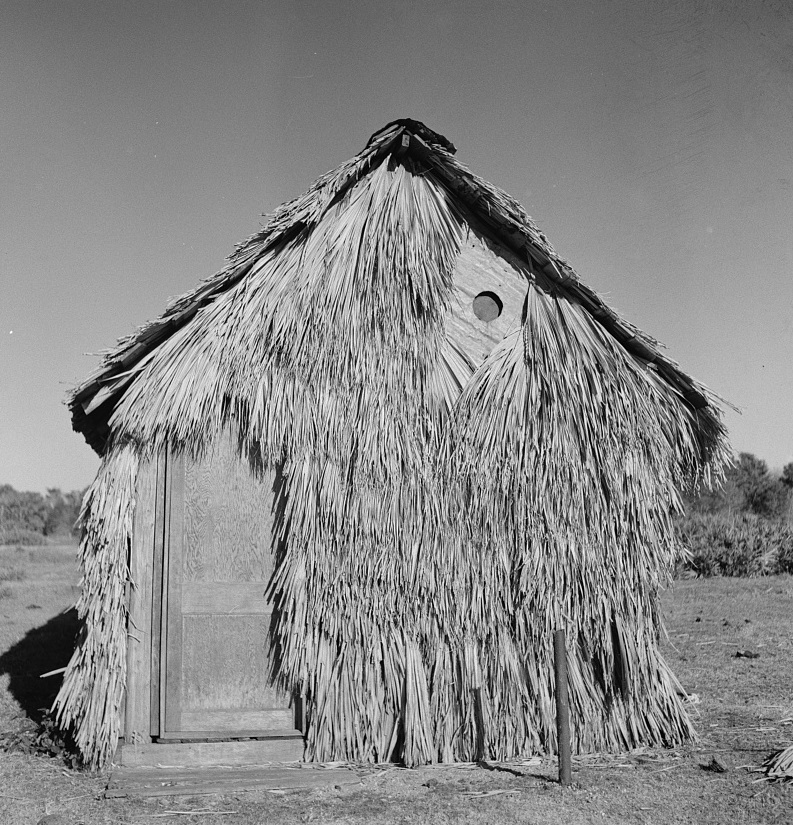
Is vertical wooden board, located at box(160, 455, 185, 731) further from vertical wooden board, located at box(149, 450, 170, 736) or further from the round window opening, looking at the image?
the round window opening

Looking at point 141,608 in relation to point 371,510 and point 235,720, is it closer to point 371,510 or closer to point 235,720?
point 235,720

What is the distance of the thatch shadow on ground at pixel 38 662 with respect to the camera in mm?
7266

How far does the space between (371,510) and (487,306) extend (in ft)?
6.37

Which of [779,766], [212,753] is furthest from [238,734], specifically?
[779,766]

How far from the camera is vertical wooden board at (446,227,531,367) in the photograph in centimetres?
602

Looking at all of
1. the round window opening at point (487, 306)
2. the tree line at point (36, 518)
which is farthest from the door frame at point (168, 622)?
the tree line at point (36, 518)

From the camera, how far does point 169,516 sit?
559 centimetres

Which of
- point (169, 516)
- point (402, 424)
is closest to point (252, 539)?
point (169, 516)

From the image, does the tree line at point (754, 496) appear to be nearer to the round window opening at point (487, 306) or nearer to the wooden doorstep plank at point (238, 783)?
the round window opening at point (487, 306)

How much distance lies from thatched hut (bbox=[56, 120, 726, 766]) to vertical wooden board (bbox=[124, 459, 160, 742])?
0.6 inches

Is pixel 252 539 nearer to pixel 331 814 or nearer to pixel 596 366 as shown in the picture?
pixel 331 814

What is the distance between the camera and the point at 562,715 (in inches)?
195

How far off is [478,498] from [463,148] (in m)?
2.86

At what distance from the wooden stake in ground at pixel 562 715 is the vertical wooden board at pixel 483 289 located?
7.44 ft
